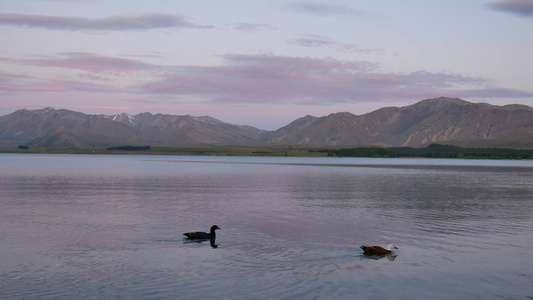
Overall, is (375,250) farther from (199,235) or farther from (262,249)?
(199,235)

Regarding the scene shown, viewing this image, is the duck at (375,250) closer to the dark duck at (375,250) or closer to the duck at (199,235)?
the dark duck at (375,250)

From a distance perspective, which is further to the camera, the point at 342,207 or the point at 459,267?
the point at 342,207

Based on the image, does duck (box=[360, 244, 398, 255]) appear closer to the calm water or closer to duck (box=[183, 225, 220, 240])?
the calm water

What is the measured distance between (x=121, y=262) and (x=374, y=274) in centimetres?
1317

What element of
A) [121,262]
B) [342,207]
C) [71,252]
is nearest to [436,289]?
[121,262]

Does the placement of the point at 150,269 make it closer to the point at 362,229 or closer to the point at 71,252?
the point at 71,252

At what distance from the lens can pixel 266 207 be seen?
53.2m

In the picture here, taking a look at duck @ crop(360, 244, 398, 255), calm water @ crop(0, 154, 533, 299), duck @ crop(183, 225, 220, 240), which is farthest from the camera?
duck @ crop(183, 225, 220, 240)

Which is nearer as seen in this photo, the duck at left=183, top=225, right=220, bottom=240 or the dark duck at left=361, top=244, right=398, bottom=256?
the dark duck at left=361, top=244, right=398, bottom=256

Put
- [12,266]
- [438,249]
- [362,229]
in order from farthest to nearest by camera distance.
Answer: [362,229]
[438,249]
[12,266]

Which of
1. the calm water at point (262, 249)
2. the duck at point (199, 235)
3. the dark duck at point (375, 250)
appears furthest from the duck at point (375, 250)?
the duck at point (199, 235)

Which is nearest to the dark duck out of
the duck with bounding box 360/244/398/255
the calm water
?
the duck with bounding box 360/244/398/255

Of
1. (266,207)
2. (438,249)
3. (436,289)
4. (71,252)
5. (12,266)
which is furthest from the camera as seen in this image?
(266,207)

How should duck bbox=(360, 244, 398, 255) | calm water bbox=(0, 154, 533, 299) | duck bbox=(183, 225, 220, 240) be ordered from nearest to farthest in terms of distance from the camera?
calm water bbox=(0, 154, 533, 299)
duck bbox=(360, 244, 398, 255)
duck bbox=(183, 225, 220, 240)
